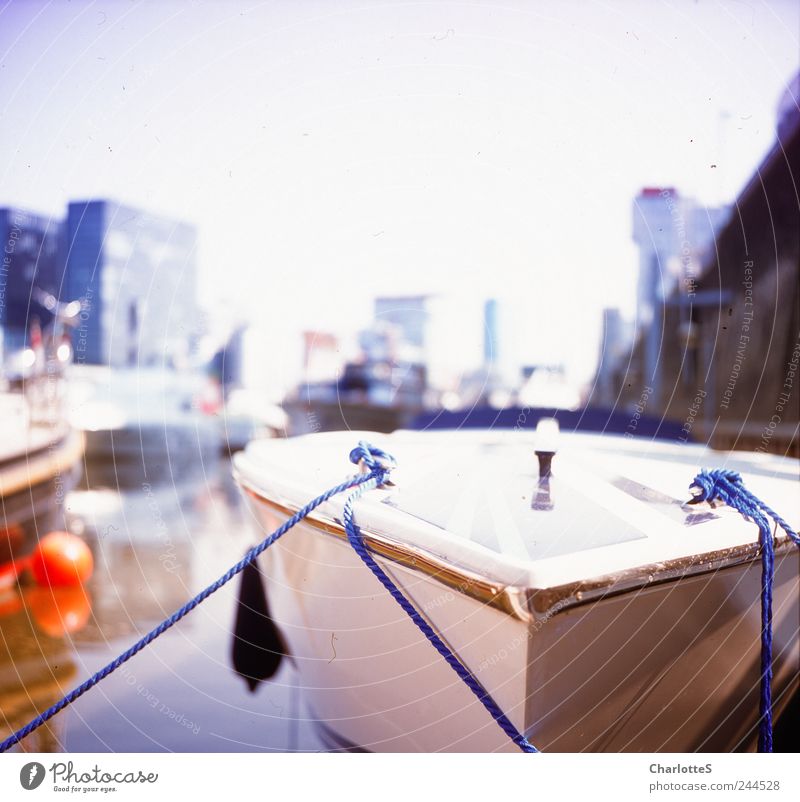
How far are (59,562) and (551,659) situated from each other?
191cm

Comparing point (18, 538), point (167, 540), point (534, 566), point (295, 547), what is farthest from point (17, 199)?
point (167, 540)

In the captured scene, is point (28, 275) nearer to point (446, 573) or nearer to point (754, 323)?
point (754, 323)

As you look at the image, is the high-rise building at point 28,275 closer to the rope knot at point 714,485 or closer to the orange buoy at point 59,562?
the orange buoy at point 59,562

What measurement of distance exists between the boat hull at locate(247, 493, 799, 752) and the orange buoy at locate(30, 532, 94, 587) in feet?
4.49

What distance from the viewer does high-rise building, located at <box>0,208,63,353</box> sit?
1.19 m

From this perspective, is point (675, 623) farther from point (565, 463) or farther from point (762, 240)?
point (762, 240)

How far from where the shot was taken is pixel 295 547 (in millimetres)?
1071

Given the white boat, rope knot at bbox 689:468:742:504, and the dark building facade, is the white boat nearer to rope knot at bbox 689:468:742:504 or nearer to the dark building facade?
rope knot at bbox 689:468:742:504

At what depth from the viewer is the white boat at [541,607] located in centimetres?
73

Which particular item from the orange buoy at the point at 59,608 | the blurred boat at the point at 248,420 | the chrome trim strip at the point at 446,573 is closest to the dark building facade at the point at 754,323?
the chrome trim strip at the point at 446,573

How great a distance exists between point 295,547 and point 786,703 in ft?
3.07

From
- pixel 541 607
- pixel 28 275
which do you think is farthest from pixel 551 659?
pixel 28 275

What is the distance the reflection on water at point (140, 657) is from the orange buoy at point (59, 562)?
1.4 inches

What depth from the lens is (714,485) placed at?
89 cm
